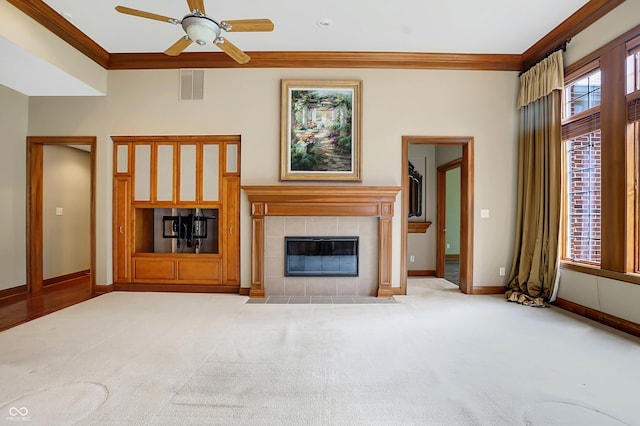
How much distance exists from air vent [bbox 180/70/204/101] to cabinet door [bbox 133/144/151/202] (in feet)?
3.11

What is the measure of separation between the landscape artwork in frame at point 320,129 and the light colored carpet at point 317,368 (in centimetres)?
191

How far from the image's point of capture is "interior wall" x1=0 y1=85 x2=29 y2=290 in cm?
448

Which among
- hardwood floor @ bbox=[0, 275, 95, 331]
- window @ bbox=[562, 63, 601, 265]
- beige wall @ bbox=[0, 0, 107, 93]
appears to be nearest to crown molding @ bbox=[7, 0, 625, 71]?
beige wall @ bbox=[0, 0, 107, 93]

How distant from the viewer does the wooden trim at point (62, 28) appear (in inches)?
132

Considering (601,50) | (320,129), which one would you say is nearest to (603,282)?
(601,50)

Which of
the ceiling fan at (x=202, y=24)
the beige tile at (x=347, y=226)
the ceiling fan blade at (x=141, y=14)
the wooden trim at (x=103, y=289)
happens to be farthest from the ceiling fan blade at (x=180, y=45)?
the wooden trim at (x=103, y=289)

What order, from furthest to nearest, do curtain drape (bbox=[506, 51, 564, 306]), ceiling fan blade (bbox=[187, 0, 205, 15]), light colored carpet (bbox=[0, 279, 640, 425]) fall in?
curtain drape (bbox=[506, 51, 564, 306])
ceiling fan blade (bbox=[187, 0, 205, 15])
light colored carpet (bbox=[0, 279, 640, 425])

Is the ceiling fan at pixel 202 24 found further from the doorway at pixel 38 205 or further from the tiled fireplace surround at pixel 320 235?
the doorway at pixel 38 205

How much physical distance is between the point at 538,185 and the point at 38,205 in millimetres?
6981

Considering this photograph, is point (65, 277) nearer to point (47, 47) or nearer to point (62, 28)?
point (47, 47)

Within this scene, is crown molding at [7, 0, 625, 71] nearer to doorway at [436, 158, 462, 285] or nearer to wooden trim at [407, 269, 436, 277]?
doorway at [436, 158, 462, 285]

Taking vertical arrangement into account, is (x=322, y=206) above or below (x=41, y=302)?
above

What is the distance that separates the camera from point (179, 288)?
15.4ft

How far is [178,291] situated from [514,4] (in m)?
5.36
